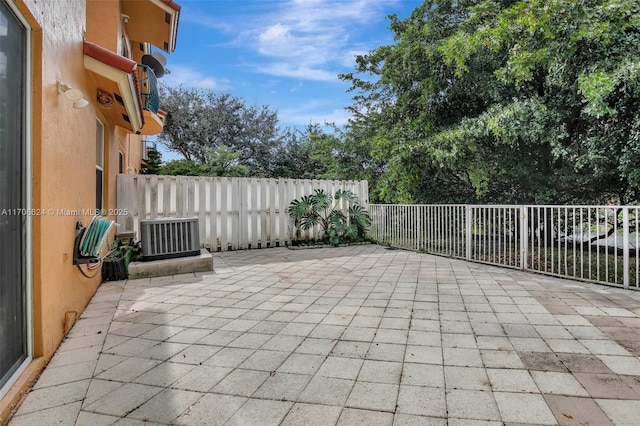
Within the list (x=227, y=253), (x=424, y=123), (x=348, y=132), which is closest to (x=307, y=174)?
(x=348, y=132)

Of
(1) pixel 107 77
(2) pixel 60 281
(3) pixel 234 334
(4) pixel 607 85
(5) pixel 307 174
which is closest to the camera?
(2) pixel 60 281

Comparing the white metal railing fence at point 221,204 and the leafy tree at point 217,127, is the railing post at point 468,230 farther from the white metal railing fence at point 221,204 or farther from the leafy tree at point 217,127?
the leafy tree at point 217,127

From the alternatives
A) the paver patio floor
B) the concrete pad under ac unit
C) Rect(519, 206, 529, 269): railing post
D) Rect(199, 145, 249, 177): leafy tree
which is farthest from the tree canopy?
the concrete pad under ac unit

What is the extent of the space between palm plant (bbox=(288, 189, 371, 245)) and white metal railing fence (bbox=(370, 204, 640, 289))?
127cm

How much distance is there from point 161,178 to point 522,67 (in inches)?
292

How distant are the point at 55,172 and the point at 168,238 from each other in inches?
111

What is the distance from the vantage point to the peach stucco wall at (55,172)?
6.57ft

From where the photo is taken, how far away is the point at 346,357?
7.39ft

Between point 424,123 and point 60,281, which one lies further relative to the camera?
point 424,123

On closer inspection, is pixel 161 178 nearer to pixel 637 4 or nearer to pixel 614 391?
pixel 614 391

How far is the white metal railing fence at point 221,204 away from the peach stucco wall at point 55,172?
3.28 meters

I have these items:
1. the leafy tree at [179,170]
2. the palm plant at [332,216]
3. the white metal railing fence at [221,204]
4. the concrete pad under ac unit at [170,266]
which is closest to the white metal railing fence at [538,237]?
the palm plant at [332,216]

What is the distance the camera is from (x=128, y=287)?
4164 millimetres

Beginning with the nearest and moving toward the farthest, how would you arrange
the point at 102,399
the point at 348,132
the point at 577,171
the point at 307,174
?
the point at 102,399
the point at 577,171
the point at 348,132
the point at 307,174
